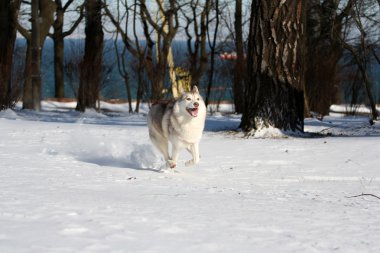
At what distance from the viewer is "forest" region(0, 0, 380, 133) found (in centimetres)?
1112

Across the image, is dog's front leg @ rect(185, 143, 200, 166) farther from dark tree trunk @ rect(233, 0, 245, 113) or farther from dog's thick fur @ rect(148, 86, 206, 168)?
dark tree trunk @ rect(233, 0, 245, 113)

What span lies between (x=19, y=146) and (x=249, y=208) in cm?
535

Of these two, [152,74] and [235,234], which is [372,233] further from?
[152,74]

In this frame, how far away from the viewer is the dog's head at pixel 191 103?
7630 mm

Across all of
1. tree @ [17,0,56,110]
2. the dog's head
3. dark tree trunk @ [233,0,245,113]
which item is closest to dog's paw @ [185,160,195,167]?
the dog's head

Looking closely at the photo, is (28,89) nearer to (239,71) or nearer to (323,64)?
(239,71)

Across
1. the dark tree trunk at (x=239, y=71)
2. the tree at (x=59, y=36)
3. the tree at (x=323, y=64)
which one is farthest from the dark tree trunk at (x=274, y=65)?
the tree at (x=59, y=36)

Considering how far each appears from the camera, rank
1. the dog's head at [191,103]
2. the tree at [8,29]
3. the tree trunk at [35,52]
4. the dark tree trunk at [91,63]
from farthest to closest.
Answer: the dark tree trunk at [91,63] < the tree trunk at [35,52] < the tree at [8,29] < the dog's head at [191,103]

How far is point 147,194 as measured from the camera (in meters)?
5.66

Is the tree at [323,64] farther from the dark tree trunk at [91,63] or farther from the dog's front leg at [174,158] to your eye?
the dog's front leg at [174,158]

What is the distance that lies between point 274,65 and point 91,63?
1076cm

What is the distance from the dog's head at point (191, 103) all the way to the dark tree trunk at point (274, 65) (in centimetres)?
349

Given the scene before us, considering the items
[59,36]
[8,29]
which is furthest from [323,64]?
[59,36]

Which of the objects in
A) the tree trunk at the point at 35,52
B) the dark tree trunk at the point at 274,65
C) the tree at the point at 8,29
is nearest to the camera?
the dark tree trunk at the point at 274,65
